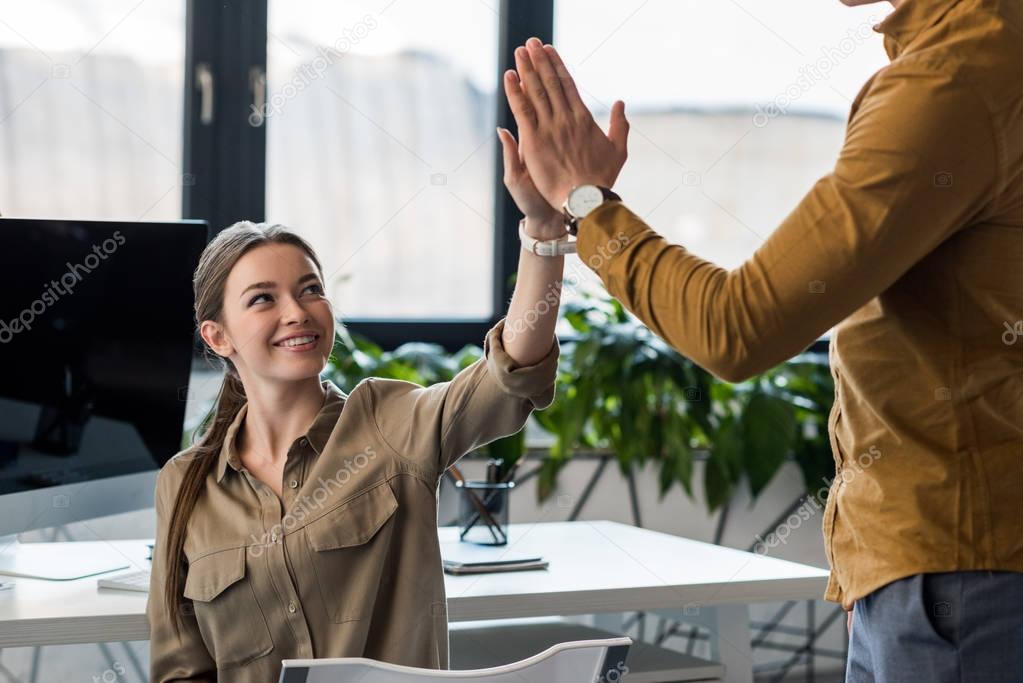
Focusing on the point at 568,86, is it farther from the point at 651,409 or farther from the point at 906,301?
the point at 651,409

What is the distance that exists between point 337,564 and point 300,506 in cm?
10

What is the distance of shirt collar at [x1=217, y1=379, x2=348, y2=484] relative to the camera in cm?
162

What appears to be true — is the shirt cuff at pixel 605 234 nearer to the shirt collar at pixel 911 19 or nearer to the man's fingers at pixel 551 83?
the man's fingers at pixel 551 83

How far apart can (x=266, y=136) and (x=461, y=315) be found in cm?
79

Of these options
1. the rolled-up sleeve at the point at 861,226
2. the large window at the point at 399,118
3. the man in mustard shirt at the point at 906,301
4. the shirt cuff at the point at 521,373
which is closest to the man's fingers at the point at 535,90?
the man in mustard shirt at the point at 906,301

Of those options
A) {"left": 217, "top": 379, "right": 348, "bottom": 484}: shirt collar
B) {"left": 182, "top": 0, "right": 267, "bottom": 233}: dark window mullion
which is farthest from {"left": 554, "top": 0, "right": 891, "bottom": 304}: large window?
{"left": 217, "top": 379, "right": 348, "bottom": 484}: shirt collar

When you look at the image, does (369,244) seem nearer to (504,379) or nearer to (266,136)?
(266,136)

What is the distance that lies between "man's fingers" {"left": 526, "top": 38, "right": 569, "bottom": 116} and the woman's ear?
2.40 ft

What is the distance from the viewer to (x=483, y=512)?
2152mm

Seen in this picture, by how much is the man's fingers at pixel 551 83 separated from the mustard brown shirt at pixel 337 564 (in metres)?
0.47

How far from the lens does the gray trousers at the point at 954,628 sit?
1.00 m

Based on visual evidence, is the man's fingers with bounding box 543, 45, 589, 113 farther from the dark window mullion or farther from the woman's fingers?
the dark window mullion

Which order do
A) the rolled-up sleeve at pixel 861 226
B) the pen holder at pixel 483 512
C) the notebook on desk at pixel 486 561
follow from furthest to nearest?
the pen holder at pixel 483 512 → the notebook on desk at pixel 486 561 → the rolled-up sleeve at pixel 861 226
